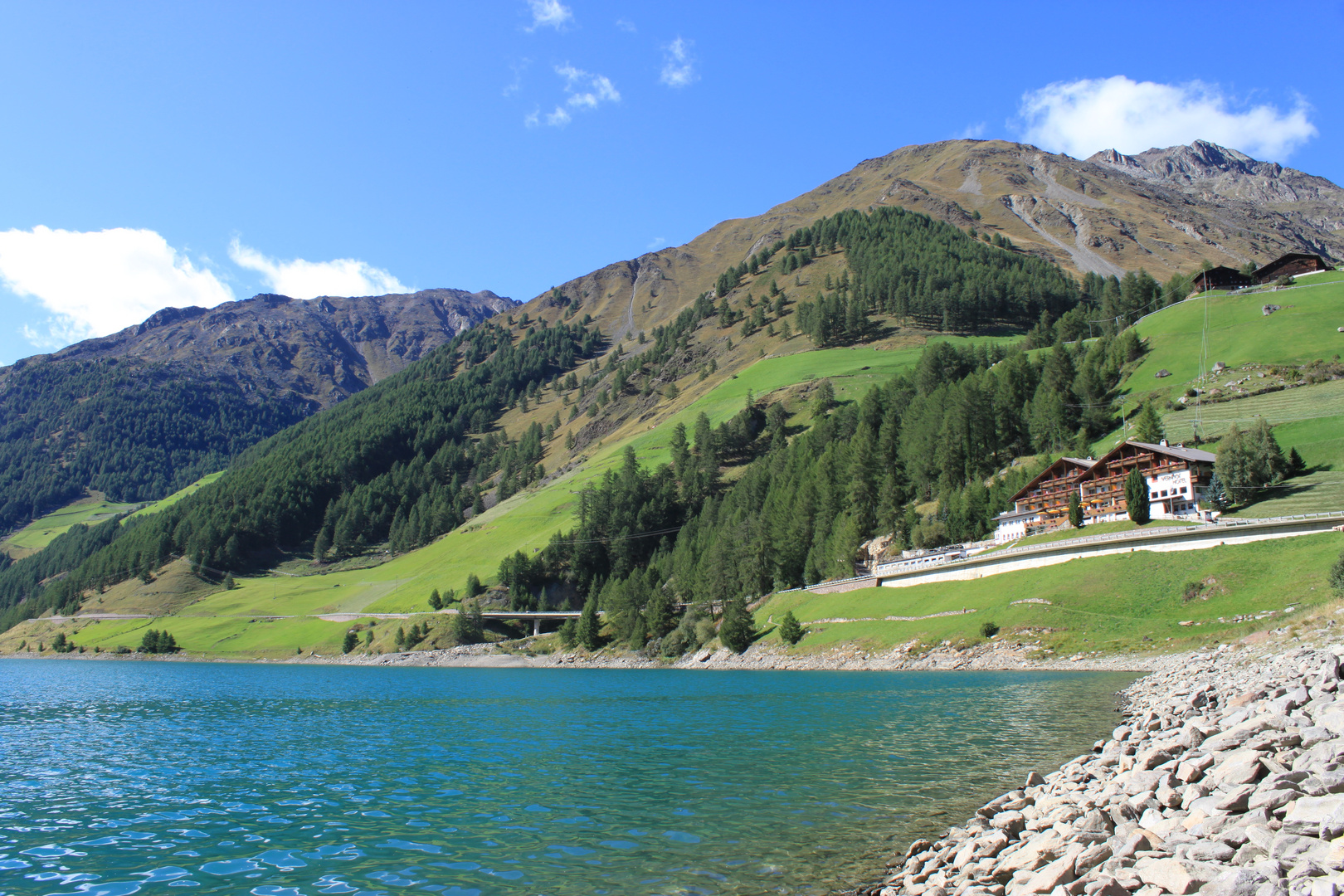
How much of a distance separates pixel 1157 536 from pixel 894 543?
40.1 m

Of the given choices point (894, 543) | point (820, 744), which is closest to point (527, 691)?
point (820, 744)

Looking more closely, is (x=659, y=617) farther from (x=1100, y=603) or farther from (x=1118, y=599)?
(x=1118, y=599)

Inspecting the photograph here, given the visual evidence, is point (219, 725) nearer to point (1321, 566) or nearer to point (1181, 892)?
point (1181, 892)

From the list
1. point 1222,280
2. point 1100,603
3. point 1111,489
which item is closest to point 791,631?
point 1100,603

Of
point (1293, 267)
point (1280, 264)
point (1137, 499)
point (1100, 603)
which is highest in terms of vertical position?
point (1280, 264)

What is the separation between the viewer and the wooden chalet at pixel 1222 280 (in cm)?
15862

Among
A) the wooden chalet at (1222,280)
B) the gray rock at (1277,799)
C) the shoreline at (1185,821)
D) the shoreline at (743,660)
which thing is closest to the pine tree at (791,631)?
the shoreline at (743,660)

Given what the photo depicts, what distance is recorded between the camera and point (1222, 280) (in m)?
159

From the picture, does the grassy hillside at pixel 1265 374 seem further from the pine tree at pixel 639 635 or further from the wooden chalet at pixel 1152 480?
the pine tree at pixel 639 635

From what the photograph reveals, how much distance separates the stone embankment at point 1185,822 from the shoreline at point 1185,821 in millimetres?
27

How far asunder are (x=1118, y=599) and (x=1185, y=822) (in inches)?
2568

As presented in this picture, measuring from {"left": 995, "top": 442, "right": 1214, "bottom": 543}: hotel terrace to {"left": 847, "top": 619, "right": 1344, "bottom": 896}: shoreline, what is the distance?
74306 mm

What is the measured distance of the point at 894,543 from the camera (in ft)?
360

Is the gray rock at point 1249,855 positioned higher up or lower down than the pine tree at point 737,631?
higher up
